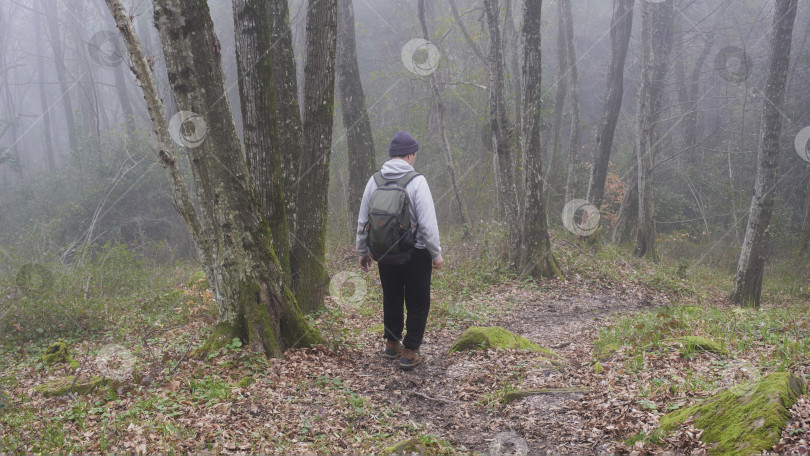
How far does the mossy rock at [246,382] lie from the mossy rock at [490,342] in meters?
2.36

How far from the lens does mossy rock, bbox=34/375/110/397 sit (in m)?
4.44

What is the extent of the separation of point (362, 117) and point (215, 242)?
8.96 m

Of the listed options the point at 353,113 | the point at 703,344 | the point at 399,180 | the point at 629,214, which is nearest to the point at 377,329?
the point at 399,180

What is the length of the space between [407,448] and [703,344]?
118 inches

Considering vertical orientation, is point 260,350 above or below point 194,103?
below

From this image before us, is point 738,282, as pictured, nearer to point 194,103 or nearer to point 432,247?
point 432,247

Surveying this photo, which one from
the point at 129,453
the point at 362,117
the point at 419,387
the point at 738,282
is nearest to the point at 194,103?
the point at 129,453

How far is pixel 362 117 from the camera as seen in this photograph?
1340 centimetres

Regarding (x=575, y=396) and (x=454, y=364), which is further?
(x=454, y=364)

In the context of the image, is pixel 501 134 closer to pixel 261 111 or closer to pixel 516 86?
pixel 261 111

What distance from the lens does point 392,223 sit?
4.86 m

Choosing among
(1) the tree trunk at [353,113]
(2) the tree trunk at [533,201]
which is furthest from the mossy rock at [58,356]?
(1) the tree trunk at [353,113]

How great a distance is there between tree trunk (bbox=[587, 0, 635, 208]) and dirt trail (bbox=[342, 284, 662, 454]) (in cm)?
867

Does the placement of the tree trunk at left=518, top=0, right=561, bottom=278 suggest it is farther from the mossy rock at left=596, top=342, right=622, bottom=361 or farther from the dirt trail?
the mossy rock at left=596, top=342, right=622, bottom=361
